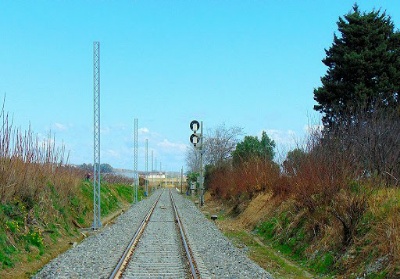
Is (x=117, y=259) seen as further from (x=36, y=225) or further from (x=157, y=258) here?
(x=36, y=225)

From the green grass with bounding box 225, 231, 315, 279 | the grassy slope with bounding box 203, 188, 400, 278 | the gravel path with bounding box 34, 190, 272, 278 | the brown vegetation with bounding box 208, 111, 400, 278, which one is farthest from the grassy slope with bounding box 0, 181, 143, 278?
the brown vegetation with bounding box 208, 111, 400, 278

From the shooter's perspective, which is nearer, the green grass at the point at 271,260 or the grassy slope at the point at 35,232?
the green grass at the point at 271,260

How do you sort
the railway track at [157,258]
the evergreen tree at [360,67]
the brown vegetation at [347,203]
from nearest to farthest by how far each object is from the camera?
the brown vegetation at [347,203]
the railway track at [157,258]
the evergreen tree at [360,67]

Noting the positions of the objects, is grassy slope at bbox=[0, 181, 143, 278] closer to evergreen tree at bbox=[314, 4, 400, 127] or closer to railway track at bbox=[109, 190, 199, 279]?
railway track at bbox=[109, 190, 199, 279]

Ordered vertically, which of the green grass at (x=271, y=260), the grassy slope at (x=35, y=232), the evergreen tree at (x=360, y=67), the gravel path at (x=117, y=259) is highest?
the evergreen tree at (x=360, y=67)

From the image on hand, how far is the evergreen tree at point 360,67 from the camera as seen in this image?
2656 cm

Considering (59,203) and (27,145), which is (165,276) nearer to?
(27,145)

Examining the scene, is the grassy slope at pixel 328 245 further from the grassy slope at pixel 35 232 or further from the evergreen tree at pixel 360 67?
the evergreen tree at pixel 360 67

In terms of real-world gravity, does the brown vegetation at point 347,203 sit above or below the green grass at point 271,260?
above

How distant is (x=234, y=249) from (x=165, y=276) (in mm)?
4988

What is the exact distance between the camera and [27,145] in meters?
18.7

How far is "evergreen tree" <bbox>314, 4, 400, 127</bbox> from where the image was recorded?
1046 inches

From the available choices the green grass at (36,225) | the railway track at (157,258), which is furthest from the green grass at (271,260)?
the green grass at (36,225)

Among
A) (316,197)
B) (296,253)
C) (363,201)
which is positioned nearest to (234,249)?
(296,253)
